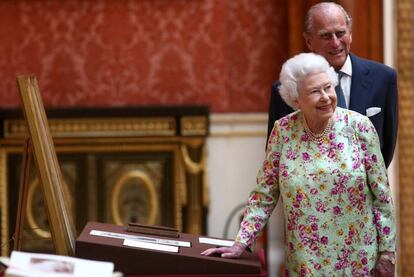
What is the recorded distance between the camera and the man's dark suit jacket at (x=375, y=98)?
A: 362cm

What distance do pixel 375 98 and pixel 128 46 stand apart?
3.24 metres

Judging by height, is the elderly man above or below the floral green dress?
above

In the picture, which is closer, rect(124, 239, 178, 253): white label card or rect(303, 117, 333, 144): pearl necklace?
rect(124, 239, 178, 253): white label card

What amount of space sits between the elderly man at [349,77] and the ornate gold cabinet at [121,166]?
2.79 metres

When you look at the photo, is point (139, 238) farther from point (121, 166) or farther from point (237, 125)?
point (237, 125)

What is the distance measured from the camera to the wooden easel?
301cm

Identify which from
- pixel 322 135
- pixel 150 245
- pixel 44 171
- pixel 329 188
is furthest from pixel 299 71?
pixel 44 171

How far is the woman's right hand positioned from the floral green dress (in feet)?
0.18

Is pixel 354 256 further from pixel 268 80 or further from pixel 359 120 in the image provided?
pixel 268 80

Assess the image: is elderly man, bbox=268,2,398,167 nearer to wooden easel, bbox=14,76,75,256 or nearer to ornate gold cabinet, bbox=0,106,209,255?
wooden easel, bbox=14,76,75,256

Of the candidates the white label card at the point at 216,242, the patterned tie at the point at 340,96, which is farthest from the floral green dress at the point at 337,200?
the patterned tie at the point at 340,96

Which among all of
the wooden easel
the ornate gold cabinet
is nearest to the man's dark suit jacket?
the wooden easel

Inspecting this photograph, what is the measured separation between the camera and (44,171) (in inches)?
119

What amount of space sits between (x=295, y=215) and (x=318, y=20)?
813mm
